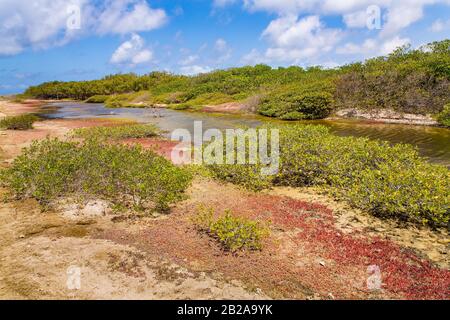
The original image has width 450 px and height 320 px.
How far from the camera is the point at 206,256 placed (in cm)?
856

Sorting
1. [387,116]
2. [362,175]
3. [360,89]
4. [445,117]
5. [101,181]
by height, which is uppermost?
[360,89]

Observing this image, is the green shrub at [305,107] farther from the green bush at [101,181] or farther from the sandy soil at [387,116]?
the green bush at [101,181]

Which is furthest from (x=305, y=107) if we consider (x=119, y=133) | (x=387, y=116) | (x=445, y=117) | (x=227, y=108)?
(x=119, y=133)

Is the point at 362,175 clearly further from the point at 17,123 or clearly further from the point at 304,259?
the point at 17,123

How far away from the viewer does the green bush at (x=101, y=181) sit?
11.6 metres

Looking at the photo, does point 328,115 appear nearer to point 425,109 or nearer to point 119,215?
point 425,109

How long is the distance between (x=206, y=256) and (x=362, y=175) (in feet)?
22.7

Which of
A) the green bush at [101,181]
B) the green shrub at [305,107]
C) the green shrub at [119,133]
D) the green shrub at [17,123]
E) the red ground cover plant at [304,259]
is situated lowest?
the red ground cover plant at [304,259]

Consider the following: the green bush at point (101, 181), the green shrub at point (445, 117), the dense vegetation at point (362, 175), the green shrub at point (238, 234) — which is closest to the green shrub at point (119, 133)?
the green bush at point (101, 181)

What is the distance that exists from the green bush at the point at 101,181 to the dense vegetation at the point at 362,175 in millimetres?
3756

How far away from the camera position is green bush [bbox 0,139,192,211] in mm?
11625

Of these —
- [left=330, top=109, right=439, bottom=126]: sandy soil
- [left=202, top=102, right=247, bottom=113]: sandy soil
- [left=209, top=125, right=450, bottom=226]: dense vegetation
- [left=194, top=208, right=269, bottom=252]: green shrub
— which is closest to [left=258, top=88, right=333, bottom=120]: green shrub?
[left=330, top=109, right=439, bottom=126]: sandy soil

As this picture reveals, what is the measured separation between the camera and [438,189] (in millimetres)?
10047

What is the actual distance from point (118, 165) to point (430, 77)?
3847 centimetres
